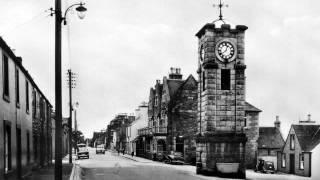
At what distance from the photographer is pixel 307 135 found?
41.0 meters

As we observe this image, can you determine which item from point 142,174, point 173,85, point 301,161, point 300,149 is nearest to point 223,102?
point 142,174

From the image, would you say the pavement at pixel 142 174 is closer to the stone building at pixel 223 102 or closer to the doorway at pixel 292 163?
the stone building at pixel 223 102

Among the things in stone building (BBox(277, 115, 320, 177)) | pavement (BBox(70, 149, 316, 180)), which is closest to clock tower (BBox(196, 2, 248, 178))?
pavement (BBox(70, 149, 316, 180))

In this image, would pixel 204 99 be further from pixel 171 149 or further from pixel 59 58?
pixel 171 149

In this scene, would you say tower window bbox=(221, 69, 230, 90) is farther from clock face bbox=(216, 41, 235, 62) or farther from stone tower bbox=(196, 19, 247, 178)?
clock face bbox=(216, 41, 235, 62)

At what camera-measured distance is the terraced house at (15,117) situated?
18.1 m

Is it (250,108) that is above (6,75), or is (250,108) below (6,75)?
below

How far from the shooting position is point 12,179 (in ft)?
67.4

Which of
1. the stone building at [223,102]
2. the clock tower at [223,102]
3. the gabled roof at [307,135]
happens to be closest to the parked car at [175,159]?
the gabled roof at [307,135]

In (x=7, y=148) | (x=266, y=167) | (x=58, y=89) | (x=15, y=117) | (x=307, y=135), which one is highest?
(x=58, y=89)

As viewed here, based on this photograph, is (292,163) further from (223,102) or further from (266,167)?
(223,102)

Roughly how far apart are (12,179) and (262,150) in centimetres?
3576

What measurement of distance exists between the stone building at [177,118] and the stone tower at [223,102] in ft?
72.5

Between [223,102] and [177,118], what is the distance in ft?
83.7
